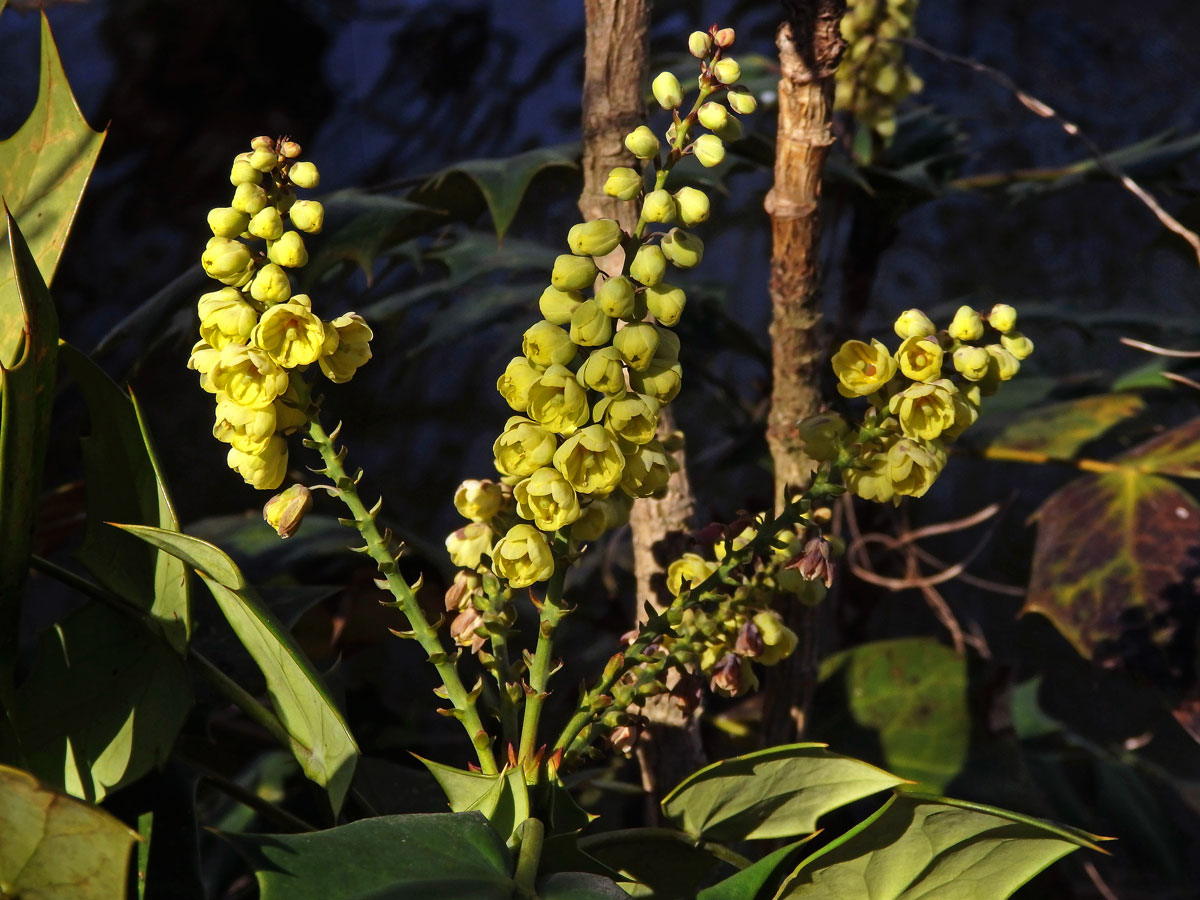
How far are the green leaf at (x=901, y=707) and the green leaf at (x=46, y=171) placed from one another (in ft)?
2.02

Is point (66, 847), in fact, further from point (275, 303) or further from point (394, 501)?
point (394, 501)

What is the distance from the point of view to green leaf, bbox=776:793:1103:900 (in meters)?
0.45

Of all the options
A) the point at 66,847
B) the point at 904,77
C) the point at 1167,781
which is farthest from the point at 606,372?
the point at 1167,781

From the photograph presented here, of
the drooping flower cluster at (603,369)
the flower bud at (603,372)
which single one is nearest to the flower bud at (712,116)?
the drooping flower cluster at (603,369)

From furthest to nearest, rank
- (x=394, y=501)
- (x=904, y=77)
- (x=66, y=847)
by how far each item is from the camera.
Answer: (x=394, y=501) → (x=904, y=77) → (x=66, y=847)

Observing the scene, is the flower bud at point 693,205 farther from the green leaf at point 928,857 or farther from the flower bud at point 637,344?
the green leaf at point 928,857

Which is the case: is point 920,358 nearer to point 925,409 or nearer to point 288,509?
point 925,409

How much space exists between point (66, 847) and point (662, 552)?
37 cm

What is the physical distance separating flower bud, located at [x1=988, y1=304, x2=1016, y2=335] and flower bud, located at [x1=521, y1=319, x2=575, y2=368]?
0.19 metres

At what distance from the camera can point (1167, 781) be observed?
1147mm

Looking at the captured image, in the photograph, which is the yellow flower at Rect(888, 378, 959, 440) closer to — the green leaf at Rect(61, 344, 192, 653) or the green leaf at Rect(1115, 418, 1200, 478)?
the green leaf at Rect(61, 344, 192, 653)

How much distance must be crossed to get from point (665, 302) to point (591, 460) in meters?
0.07

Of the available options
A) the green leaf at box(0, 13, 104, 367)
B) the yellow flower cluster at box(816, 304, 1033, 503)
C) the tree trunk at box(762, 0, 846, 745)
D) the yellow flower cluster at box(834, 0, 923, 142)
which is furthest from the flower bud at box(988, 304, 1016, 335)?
the yellow flower cluster at box(834, 0, 923, 142)

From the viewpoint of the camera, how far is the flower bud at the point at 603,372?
419mm
